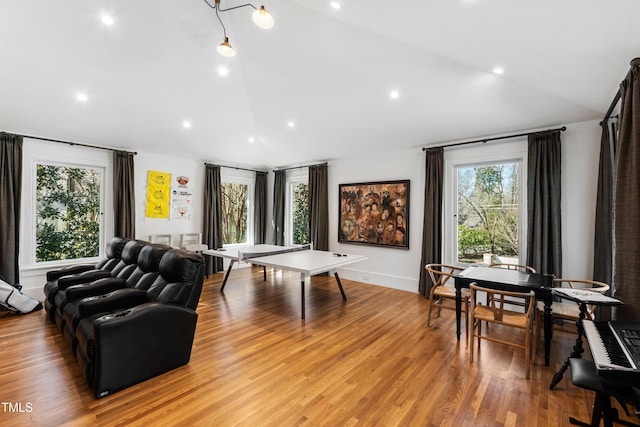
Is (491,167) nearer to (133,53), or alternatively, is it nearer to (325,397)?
(325,397)

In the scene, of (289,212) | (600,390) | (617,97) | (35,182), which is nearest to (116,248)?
(35,182)

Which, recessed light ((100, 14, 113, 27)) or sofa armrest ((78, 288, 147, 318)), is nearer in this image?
sofa armrest ((78, 288, 147, 318))

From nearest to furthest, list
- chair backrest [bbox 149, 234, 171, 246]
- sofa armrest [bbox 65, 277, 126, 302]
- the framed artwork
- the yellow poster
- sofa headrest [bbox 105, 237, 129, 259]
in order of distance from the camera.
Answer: sofa armrest [bbox 65, 277, 126, 302] → sofa headrest [bbox 105, 237, 129, 259] → the framed artwork → chair backrest [bbox 149, 234, 171, 246] → the yellow poster

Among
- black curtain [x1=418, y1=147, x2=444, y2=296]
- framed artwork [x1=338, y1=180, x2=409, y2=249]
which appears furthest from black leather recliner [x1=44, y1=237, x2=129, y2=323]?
black curtain [x1=418, y1=147, x2=444, y2=296]

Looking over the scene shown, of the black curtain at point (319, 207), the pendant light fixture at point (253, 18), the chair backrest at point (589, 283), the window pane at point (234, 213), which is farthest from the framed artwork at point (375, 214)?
the pendant light fixture at point (253, 18)

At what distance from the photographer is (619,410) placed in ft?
6.74

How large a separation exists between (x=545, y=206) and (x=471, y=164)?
3.96 ft

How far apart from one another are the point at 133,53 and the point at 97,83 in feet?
2.55

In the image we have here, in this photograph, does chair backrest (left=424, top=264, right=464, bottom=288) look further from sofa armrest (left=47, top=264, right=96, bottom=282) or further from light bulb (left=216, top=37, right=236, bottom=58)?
sofa armrest (left=47, top=264, right=96, bottom=282)

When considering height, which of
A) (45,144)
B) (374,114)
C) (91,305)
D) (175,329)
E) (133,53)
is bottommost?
(175,329)

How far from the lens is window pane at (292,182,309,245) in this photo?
276 inches

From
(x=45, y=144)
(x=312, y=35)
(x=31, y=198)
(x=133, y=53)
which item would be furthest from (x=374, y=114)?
(x=31, y=198)

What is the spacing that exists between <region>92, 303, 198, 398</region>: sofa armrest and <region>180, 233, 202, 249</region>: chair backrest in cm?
365

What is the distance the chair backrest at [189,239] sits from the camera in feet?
19.2
